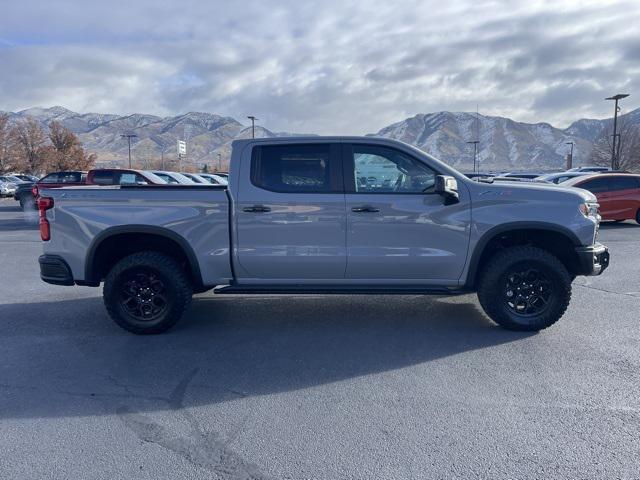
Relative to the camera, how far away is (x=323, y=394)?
4.00m

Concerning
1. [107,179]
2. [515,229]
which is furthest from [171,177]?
[515,229]

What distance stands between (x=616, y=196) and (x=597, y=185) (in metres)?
0.73

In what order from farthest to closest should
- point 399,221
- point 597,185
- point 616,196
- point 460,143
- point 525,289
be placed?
point 460,143, point 616,196, point 597,185, point 525,289, point 399,221

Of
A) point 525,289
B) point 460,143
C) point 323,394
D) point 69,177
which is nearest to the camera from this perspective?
point 323,394

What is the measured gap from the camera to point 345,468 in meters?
3.01

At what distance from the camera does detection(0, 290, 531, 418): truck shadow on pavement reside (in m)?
4.08

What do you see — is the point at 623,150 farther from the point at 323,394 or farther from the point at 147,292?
the point at 323,394

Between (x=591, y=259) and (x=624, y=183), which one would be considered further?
(x=624, y=183)

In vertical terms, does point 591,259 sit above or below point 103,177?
below

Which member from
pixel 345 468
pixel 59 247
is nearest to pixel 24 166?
pixel 59 247

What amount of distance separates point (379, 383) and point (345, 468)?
1245 mm

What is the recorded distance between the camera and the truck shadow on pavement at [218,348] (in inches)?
161

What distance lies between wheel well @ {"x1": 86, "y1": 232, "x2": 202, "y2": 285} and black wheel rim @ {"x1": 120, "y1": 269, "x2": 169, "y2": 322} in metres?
0.35

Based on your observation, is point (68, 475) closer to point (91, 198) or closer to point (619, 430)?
point (91, 198)
